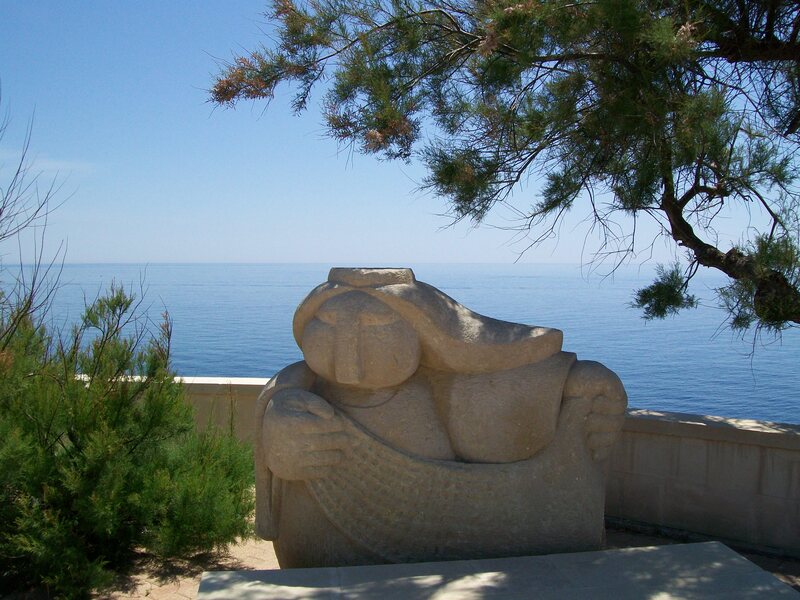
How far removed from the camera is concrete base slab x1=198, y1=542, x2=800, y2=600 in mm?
2387

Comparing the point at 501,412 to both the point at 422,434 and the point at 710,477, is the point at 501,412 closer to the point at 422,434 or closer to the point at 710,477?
the point at 422,434

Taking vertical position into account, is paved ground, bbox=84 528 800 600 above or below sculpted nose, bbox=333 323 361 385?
below

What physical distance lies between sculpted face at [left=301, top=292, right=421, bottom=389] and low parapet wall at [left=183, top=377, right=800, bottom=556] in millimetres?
1508

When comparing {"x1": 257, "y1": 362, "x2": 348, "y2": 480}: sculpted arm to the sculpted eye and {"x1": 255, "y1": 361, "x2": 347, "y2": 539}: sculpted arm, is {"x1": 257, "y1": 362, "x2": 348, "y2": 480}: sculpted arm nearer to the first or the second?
{"x1": 255, "y1": 361, "x2": 347, "y2": 539}: sculpted arm

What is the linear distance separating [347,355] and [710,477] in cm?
241

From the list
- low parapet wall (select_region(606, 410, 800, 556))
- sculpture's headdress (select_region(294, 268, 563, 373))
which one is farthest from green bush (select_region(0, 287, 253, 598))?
low parapet wall (select_region(606, 410, 800, 556))

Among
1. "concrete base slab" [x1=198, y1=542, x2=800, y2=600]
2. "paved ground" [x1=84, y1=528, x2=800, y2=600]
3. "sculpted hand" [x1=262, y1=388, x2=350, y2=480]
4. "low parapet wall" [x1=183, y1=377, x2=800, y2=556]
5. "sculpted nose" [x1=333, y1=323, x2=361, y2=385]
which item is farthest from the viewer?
"low parapet wall" [x1=183, y1=377, x2=800, y2=556]

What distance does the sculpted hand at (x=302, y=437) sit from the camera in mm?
2752

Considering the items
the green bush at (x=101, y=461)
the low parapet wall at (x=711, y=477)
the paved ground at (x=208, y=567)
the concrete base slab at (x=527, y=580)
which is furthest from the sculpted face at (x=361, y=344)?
the low parapet wall at (x=711, y=477)

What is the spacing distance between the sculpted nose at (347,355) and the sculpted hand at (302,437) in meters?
0.13

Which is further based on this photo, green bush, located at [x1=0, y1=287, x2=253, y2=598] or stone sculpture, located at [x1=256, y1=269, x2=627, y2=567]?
green bush, located at [x1=0, y1=287, x2=253, y2=598]

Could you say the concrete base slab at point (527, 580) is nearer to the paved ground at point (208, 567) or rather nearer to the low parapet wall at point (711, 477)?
the paved ground at point (208, 567)

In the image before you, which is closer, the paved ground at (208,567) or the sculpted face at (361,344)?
the sculpted face at (361,344)

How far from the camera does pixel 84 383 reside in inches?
147
